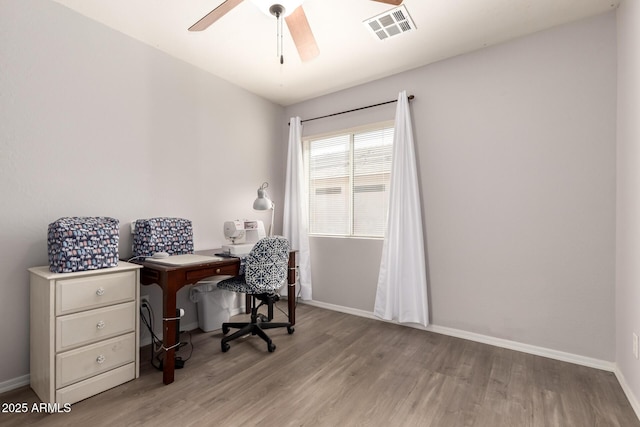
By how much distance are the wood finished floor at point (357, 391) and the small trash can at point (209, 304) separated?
290mm

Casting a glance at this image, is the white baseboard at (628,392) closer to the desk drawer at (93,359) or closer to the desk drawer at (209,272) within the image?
the desk drawer at (209,272)

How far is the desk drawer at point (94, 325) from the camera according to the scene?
1.73m

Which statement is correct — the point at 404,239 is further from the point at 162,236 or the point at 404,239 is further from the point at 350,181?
the point at 162,236

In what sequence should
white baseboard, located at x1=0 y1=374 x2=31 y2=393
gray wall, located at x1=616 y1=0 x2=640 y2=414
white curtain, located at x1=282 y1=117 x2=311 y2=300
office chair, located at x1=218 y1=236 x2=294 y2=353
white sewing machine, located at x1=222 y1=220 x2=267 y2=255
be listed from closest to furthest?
gray wall, located at x1=616 y1=0 x2=640 y2=414 < white baseboard, located at x1=0 y1=374 x2=31 y2=393 < office chair, located at x1=218 y1=236 x2=294 y2=353 < white sewing machine, located at x1=222 y1=220 x2=267 y2=255 < white curtain, located at x1=282 y1=117 x2=311 y2=300

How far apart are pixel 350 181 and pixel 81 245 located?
2.50 m

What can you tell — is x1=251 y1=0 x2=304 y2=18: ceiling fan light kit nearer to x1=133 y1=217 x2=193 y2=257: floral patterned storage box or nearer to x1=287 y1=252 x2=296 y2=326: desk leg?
x1=133 y1=217 x2=193 y2=257: floral patterned storage box

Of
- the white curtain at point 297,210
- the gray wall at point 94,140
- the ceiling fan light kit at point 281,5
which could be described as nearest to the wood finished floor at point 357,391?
the gray wall at point 94,140

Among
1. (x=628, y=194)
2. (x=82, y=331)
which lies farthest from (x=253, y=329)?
(x=628, y=194)

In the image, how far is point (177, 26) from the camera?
2.38 m

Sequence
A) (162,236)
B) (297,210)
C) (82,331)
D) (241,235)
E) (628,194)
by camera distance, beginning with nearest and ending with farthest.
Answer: (82,331), (628,194), (162,236), (241,235), (297,210)

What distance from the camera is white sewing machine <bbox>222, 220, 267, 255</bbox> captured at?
2682 mm

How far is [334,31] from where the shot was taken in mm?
2451

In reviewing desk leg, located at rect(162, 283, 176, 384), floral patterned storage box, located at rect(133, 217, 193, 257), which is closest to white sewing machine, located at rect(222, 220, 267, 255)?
floral patterned storage box, located at rect(133, 217, 193, 257)

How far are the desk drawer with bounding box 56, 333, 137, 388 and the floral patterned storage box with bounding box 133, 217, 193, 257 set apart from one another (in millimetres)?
714
